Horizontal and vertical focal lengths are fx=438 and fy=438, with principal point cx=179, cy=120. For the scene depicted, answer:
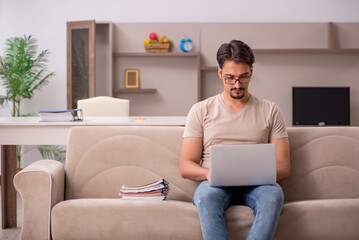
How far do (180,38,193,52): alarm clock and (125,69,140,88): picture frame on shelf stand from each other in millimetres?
671

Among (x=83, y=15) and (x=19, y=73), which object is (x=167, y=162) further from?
(x=83, y=15)

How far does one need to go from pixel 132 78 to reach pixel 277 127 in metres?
3.80

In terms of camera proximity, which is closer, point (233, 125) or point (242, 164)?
point (242, 164)

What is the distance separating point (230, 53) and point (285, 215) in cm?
79

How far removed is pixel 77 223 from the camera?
2.00 metres

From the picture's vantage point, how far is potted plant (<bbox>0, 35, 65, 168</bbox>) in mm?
5309

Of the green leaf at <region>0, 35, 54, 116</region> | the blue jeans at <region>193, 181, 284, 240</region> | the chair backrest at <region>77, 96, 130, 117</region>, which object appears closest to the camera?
the blue jeans at <region>193, 181, 284, 240</region>

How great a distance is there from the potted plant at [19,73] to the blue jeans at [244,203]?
384 centimetres

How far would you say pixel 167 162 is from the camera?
2.34 m

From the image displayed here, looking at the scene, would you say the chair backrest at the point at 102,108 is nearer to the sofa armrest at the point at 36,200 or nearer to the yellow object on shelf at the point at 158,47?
the yellow object on shelf at the point at 158,47

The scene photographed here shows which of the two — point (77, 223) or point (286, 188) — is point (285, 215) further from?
point (77, 223)

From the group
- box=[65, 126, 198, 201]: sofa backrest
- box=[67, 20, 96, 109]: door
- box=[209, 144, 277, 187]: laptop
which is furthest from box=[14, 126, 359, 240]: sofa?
box=[67, 20, 96, 109]: door

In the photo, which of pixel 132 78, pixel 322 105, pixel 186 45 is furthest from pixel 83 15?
pixel 322 105

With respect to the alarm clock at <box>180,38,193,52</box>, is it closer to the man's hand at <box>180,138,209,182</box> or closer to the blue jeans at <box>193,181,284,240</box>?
the man's hand at <box>180,138,209,182</box>
